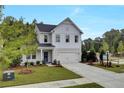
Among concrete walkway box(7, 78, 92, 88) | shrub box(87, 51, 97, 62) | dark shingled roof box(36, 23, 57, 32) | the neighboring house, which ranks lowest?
concrete walkway box(7, 78, 92, 88)

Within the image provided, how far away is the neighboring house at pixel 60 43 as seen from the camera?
2350cm

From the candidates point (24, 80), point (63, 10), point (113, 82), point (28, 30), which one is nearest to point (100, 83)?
point (113, 82)

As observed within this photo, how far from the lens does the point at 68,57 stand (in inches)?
938

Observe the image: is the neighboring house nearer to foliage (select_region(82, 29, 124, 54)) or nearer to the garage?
the garage

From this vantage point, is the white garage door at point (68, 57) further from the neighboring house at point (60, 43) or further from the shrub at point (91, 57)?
the shrub at point (91, 57)

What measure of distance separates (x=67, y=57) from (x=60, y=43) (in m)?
1.46

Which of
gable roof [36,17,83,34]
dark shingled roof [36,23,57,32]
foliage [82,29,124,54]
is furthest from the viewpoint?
foliage [82,29,124,54]

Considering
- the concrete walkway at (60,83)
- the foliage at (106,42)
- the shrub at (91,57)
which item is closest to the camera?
the concrete walkway at (60,83)

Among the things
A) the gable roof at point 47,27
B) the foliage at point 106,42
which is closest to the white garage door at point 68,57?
the gable roof at point 47,27

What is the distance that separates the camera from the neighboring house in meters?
23.5

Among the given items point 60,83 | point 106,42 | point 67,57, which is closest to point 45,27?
point 67,57

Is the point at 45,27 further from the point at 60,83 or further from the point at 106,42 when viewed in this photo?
the point at 60,83

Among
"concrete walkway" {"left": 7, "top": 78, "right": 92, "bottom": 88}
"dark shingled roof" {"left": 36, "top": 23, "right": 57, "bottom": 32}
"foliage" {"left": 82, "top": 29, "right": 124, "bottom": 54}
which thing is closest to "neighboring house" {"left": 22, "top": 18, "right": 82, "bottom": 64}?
"dark shingled roof" {"left": 36, "top": 23, "right": 57, "bottom": 32}

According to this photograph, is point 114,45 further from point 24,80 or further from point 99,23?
point 24,80
